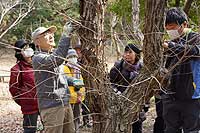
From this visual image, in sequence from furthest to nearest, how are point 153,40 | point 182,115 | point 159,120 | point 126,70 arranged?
point 159,120 < point 126,70 < point 182,115 < point 153,40

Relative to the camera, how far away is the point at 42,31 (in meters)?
3.87

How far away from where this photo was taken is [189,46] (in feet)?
10.4

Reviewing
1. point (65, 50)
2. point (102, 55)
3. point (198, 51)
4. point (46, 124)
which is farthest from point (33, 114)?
point (198, 51)

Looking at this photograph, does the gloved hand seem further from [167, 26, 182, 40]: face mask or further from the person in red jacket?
[167, 26, 182, 40]: face mask

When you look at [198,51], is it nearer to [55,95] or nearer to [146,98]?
[146,98]

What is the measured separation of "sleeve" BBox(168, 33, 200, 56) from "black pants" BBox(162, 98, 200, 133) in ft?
1.92

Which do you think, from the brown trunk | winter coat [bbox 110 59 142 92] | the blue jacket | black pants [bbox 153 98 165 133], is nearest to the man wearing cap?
the brown trunk

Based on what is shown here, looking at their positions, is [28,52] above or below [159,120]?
above

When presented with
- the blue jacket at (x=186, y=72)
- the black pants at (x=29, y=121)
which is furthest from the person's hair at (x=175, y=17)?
the black pants at (x=29, y=121)

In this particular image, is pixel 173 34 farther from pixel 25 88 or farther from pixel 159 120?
pixel 25 88

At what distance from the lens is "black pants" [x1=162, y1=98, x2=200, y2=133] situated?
3643mm

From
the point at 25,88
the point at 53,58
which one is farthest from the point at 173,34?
the point at 25,88

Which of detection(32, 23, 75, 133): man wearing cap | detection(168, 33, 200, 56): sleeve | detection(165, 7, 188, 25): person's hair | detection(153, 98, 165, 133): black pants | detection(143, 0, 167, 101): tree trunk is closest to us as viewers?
detection(143, 0, 167, 101): tree trunk

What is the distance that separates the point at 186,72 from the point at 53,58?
131cm
